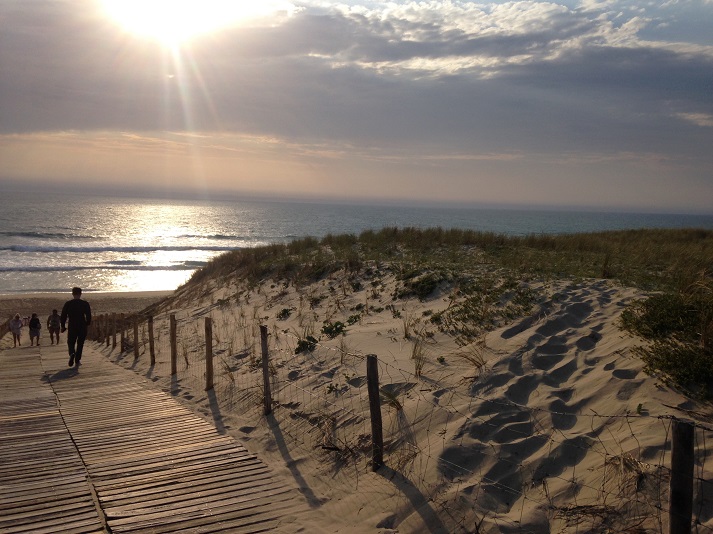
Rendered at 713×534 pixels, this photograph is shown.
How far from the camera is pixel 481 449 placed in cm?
552

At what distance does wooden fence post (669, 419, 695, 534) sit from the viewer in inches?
140

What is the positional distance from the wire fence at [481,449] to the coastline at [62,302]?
27237mm

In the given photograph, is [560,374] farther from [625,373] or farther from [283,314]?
[283,314]

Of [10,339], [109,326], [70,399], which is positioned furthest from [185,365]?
[10,339]

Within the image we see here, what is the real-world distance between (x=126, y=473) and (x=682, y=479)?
496 centimetres

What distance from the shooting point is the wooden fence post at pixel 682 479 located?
3562 millimetres

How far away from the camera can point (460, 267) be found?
546 inches

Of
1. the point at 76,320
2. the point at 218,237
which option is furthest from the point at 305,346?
the point at 218,237

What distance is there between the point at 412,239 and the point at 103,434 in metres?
14.8

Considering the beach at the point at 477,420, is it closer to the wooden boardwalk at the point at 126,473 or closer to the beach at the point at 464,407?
the beach at the point at 464,407

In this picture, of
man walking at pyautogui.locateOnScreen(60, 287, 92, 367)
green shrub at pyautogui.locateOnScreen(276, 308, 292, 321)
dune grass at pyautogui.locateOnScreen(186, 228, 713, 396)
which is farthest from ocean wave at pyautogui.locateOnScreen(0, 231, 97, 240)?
green shrub at pyautogui.locateOnScreen(276, 308, 292, 321)

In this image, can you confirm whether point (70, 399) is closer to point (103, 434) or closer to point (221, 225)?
point (103, 434)

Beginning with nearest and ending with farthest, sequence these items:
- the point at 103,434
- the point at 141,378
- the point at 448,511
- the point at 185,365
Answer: the point at 448,511 < the point at 103,434 < the point at 141,378 < the point at 185,365

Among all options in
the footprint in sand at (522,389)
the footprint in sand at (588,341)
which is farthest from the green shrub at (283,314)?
the footprint in sand at (522,389)
